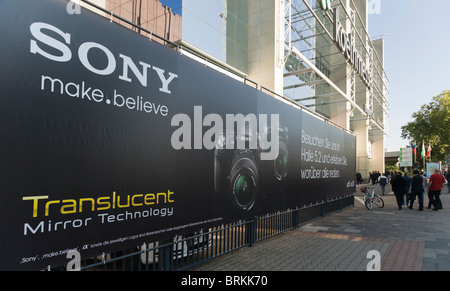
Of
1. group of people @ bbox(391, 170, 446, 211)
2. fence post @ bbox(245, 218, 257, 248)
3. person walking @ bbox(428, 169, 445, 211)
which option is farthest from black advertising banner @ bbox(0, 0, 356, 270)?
person walking @ bbox(428, 169, 445, 211)

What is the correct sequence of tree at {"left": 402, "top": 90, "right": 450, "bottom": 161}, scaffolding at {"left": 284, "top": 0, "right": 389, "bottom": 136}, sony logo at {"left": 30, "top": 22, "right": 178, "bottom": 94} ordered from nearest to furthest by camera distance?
sony logo at {"left": 30, "top": 22, "right": 178, "bottom": 94}, scaffolding at {"left": 284, "top": 0, "right": 389, "bottom": 136}, tree at {"left": 402, "top": 90, "right": 450, "bottom": 161}

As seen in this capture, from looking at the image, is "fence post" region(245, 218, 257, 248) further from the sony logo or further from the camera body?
the sony logo

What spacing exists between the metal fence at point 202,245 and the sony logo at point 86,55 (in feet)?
7.18

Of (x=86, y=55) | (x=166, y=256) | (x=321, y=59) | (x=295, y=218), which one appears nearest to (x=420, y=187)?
(x=295, y=218)

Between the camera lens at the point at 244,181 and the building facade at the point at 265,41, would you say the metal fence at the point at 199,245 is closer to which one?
the camera lens at the point at 244,181

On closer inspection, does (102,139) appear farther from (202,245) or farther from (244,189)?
(244,189)

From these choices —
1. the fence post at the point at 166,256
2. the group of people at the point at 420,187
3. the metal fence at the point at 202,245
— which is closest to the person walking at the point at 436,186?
the group of people at the point at 420,187

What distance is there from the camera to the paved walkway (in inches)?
207

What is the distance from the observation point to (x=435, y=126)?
46438mm

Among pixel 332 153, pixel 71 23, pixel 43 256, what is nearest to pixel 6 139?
pixel 43 256

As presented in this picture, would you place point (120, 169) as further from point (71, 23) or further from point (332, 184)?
point (332, 184)

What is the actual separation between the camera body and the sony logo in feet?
5.54

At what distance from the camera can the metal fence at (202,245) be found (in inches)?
162
